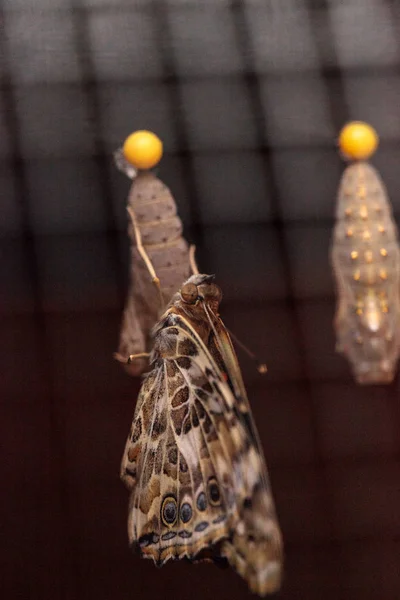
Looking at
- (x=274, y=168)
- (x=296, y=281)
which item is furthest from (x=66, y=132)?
(x=296, y=281)

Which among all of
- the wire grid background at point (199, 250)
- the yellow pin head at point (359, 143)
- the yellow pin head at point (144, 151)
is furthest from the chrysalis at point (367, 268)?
the yellow pin head at point (144, 151)

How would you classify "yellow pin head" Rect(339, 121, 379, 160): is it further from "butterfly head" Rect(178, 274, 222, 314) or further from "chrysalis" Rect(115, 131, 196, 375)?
"butterfly head" Rect(178, 274, 222, 314)

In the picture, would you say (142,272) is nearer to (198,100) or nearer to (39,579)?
(198,100)

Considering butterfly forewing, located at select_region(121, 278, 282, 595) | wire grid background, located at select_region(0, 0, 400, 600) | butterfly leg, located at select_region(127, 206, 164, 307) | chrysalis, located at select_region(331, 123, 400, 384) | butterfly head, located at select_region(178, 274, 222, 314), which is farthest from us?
wire grid background, located at select_region(0, 0, 400, 600)

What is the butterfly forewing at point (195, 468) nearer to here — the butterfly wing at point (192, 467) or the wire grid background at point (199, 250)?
the butterfly wing at point (192, 467)

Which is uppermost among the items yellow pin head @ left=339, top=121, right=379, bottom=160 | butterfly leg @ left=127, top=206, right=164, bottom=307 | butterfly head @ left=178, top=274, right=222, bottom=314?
yellow pin head @ left=339, top=121, right=379, bottom=160

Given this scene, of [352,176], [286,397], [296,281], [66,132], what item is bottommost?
[286,397]

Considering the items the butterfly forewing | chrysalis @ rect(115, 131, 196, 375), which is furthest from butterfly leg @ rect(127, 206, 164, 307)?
the butterfly forewing
